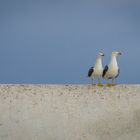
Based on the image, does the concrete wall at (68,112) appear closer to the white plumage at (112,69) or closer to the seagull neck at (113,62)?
the white plumage at (112,69)

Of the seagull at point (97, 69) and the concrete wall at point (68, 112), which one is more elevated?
the seagull at point (97, 69)

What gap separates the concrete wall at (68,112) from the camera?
61.1 ft

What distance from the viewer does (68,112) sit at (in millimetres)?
18953

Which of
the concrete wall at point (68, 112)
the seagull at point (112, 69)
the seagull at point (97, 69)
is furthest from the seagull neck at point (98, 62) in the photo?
the concrete wall at point (68, 112)

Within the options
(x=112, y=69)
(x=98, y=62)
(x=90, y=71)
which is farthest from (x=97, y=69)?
(x=112, y=69)

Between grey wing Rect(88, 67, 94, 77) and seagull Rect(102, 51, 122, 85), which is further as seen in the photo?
grey wing Rect(88, 67, 94, 77)

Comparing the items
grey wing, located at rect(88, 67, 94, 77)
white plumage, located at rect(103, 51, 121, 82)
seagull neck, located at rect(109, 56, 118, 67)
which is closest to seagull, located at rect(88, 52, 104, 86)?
grey wing, located at rect(88, 67, 94, 77)

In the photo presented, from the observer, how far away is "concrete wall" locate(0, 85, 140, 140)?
733 inches

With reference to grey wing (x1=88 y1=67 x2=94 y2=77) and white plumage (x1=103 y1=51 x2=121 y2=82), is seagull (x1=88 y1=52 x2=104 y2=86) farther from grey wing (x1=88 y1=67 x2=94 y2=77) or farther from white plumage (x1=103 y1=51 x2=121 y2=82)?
white plumage (x1=103 y1=51 x2=121 y2=82)

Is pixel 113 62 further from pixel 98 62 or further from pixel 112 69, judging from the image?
pixel 98 62

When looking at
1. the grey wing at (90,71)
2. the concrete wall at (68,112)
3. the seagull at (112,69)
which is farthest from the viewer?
the grey wing at (90,71)

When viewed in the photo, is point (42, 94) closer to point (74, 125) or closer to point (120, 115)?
point (74, 125)

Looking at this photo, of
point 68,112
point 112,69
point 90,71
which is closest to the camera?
point 68,112

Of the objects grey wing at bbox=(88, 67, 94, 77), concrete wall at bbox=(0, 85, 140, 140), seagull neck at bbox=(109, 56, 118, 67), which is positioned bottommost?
concrete wall at bbox=(0, 85, 140, 140)
